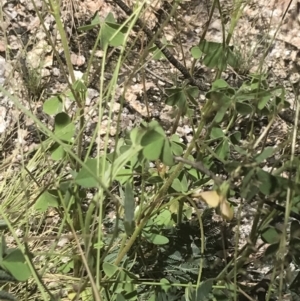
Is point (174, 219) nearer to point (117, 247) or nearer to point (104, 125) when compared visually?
point (117, 247)

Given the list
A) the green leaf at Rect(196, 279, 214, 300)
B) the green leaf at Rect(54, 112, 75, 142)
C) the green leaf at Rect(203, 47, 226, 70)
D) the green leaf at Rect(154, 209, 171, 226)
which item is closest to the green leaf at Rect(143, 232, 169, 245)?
the green leaf at Rect(154, 209, 171, 226)

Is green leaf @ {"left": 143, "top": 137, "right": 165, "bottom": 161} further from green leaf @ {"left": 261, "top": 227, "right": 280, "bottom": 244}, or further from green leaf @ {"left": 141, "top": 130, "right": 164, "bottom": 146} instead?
green leaf @ {"left": 261, "top": 227, "right": 280, "bottom": 244}

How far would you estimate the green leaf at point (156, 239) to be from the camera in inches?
42.8

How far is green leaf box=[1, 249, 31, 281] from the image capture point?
2.77ft

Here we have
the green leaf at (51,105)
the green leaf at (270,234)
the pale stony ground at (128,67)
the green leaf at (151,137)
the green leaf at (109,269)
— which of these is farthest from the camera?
the pale stony ground at (128,67)

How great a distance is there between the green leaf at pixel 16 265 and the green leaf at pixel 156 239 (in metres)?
0.32

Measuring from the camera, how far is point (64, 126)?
103 cm

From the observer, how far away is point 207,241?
47.1 inches

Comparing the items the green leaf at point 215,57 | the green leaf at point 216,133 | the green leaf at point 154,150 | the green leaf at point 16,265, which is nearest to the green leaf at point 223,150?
the green leaf at point 216,133

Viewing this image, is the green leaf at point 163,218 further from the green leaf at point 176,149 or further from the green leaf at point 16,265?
the green leaf at point 16,265

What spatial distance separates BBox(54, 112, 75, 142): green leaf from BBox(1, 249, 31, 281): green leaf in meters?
0.26

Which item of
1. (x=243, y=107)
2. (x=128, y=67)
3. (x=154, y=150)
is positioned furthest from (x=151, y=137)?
(x=128, y=67)

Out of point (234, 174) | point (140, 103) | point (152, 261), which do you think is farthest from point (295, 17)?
point (234, 174)

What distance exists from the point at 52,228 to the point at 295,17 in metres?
1.04
